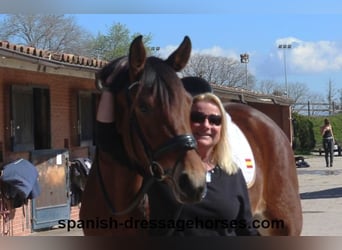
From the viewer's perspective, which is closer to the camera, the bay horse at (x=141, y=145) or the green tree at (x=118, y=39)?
the bay horse at (x=141, y=145)

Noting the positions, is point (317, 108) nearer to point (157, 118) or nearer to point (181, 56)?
point (181, 56)

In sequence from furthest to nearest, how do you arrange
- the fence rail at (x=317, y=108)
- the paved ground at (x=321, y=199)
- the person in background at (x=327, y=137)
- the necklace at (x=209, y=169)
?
1. the person in background at (x=327, y=137)
2. the paved ground at (x=321, y=199)
3. the fence rail at (x=317, y=108)
4. the necklace at (x=209, y=169)

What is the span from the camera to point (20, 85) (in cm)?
661

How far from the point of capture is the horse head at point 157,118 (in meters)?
2.68

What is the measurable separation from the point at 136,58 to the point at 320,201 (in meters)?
6.96

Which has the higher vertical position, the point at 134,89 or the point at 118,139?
the point at 134,89

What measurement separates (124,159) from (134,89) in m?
0.37

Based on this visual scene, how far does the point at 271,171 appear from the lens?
4.09 metres

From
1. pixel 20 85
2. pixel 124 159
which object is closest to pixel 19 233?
pixel 20 85

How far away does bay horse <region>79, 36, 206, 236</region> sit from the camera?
2.70 meters

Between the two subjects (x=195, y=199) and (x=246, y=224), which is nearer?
(x=195, y=199)

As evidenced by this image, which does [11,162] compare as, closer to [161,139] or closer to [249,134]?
[249,134]

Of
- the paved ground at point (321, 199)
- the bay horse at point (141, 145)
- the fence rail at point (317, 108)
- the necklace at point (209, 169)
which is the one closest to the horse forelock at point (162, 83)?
the bay horse at point (141, 145)

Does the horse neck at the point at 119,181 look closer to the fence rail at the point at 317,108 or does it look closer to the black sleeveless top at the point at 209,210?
the black sleeveless top at the point at 209,210
